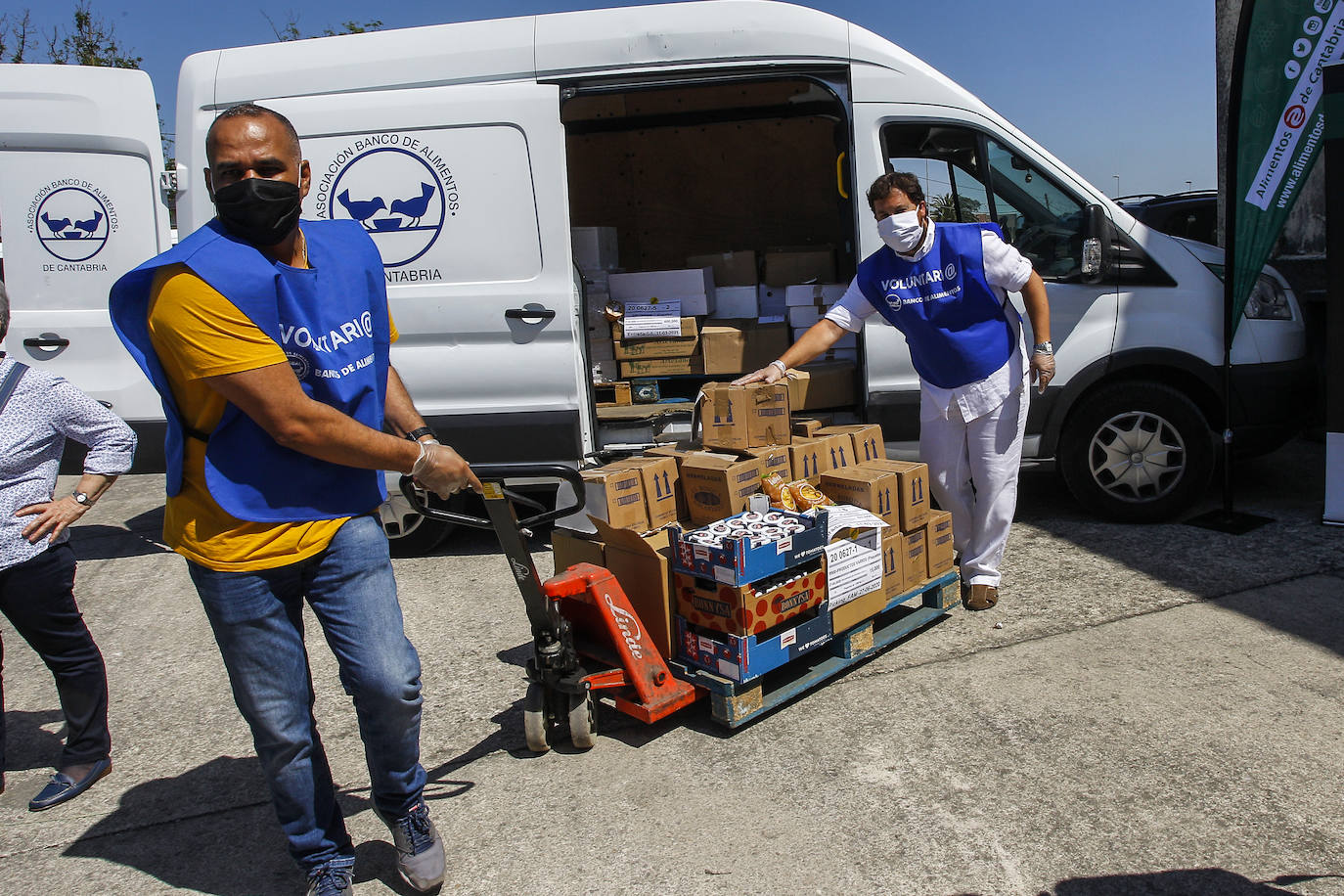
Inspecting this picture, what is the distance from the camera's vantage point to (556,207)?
4953mm

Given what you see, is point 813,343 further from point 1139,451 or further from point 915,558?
point 1139,451

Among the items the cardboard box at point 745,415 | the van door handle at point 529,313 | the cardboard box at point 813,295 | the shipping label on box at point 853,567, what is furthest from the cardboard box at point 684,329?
the shipping label on box at point 853,567

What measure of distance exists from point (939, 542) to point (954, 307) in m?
0.99

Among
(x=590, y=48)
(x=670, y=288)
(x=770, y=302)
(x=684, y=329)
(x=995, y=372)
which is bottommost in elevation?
(x=995, y=372)

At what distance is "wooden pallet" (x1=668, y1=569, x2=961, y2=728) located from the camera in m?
3.24

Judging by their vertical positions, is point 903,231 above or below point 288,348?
above

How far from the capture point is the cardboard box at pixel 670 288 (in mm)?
5992

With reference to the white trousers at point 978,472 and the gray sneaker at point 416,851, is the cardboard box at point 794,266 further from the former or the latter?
the gray sneaker at point 416,851

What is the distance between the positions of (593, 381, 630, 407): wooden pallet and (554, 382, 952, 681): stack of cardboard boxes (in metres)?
1.74

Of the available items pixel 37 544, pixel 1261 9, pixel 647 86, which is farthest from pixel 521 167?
pixel 1261 9

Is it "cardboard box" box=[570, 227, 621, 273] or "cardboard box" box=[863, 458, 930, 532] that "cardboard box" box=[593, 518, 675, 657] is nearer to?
"cardboard box" box=[863, 458, 930, 532]

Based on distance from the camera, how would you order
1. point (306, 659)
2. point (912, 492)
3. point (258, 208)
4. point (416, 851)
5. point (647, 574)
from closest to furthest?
point (258, 208)
point (306, 659)
point (416, 851)
point (647, 574)
point (912, 492)

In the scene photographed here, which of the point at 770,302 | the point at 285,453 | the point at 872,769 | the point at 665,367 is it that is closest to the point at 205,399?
the point at 285,453

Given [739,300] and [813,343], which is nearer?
[813,343]
